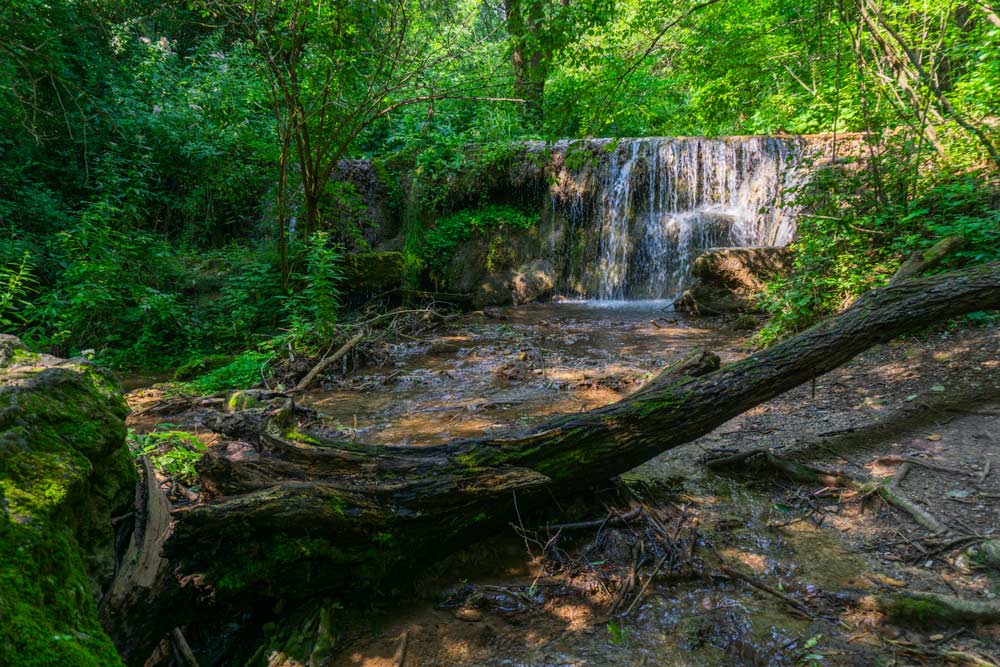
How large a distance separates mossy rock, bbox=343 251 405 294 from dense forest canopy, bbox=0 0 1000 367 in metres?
0.41

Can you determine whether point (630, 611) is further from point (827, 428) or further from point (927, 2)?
point (927, 2)

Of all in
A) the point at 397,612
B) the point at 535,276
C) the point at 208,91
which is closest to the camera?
the point at 397,612

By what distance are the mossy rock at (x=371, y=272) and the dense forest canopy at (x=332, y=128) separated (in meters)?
0.41

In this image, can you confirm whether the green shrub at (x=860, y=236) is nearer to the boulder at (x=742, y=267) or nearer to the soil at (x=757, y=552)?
the soil at (x=757, y=552)

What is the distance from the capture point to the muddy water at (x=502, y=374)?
472cm

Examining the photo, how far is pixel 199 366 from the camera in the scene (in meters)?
6.45

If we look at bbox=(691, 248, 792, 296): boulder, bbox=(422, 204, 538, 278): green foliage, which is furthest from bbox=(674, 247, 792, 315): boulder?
bbox=(422, 204, 538, 278): green foliage

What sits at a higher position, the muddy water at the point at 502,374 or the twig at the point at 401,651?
the muddy water at the point at 502,374

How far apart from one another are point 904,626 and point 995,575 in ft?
1.90

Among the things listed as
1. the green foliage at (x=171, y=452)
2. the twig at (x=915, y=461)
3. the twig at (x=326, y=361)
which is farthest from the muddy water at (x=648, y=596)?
the twig at (x=326, y=361)

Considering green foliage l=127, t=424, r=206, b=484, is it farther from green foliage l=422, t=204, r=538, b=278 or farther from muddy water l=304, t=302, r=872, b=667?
green foliage l=422, t=204, r=538, b=278

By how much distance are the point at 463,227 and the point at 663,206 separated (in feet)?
15.5

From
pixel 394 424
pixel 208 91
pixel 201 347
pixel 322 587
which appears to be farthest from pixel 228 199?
pixel 322 587

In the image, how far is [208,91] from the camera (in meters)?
10.7
